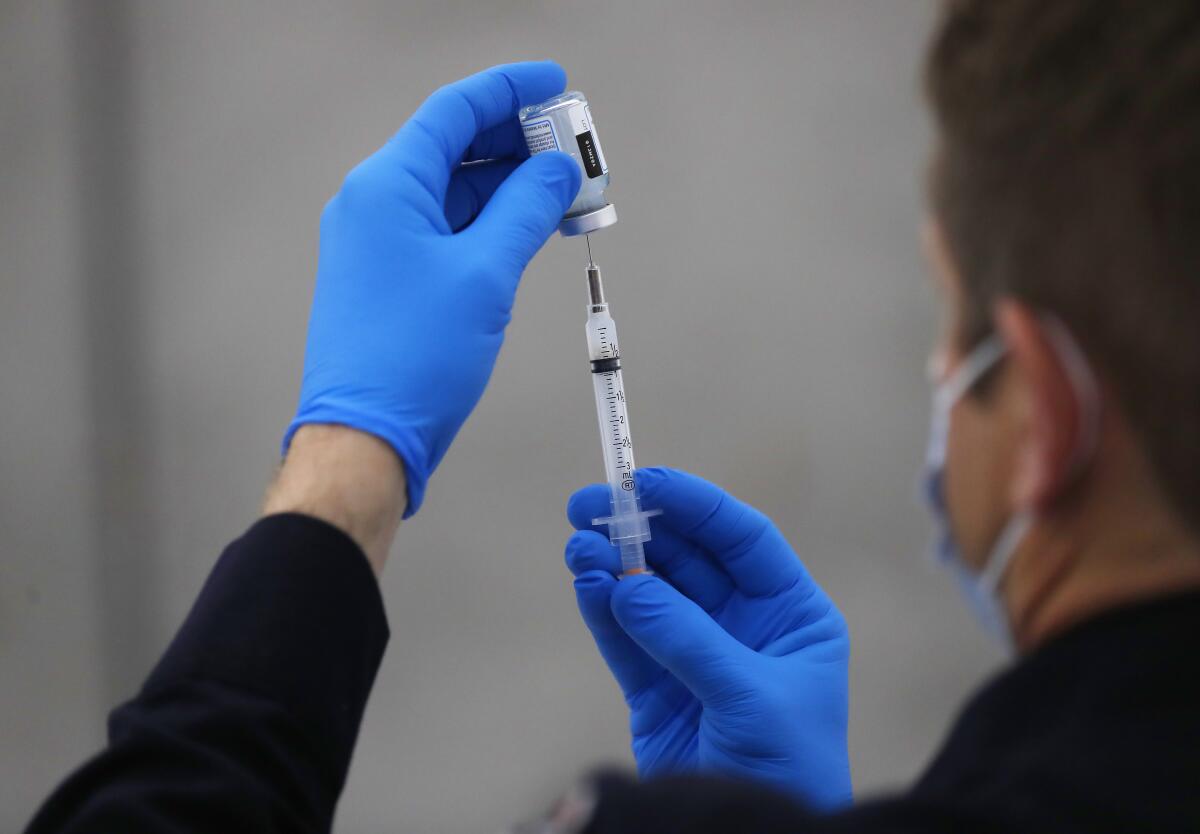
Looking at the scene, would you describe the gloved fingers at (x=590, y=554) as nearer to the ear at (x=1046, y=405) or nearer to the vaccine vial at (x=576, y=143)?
the vaccine vial at (x=576, y=143)

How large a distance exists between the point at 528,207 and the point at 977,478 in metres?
0.64

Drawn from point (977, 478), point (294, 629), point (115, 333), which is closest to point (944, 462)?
point (977, 478)

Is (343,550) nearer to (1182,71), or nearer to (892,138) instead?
(1182,71)

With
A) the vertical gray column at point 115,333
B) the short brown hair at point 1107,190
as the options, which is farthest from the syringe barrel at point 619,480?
the vertical gray column at point 115,333

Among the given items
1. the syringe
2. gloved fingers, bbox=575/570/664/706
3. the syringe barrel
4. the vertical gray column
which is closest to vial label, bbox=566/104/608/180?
the syringe

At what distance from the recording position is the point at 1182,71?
1.63 feet

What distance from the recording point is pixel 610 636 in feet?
4.09

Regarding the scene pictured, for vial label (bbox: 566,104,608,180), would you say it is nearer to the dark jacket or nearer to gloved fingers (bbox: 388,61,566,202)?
gloved fingers (bbox: 388,61,566,202)

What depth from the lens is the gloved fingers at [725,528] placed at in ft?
4.03

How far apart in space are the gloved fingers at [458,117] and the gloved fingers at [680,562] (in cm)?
43

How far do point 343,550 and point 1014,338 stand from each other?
0.52 m

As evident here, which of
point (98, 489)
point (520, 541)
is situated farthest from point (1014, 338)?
point (98, 489)

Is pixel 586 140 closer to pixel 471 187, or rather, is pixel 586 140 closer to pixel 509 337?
pixel 471 187

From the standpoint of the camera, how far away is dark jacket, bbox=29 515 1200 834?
48 cm
